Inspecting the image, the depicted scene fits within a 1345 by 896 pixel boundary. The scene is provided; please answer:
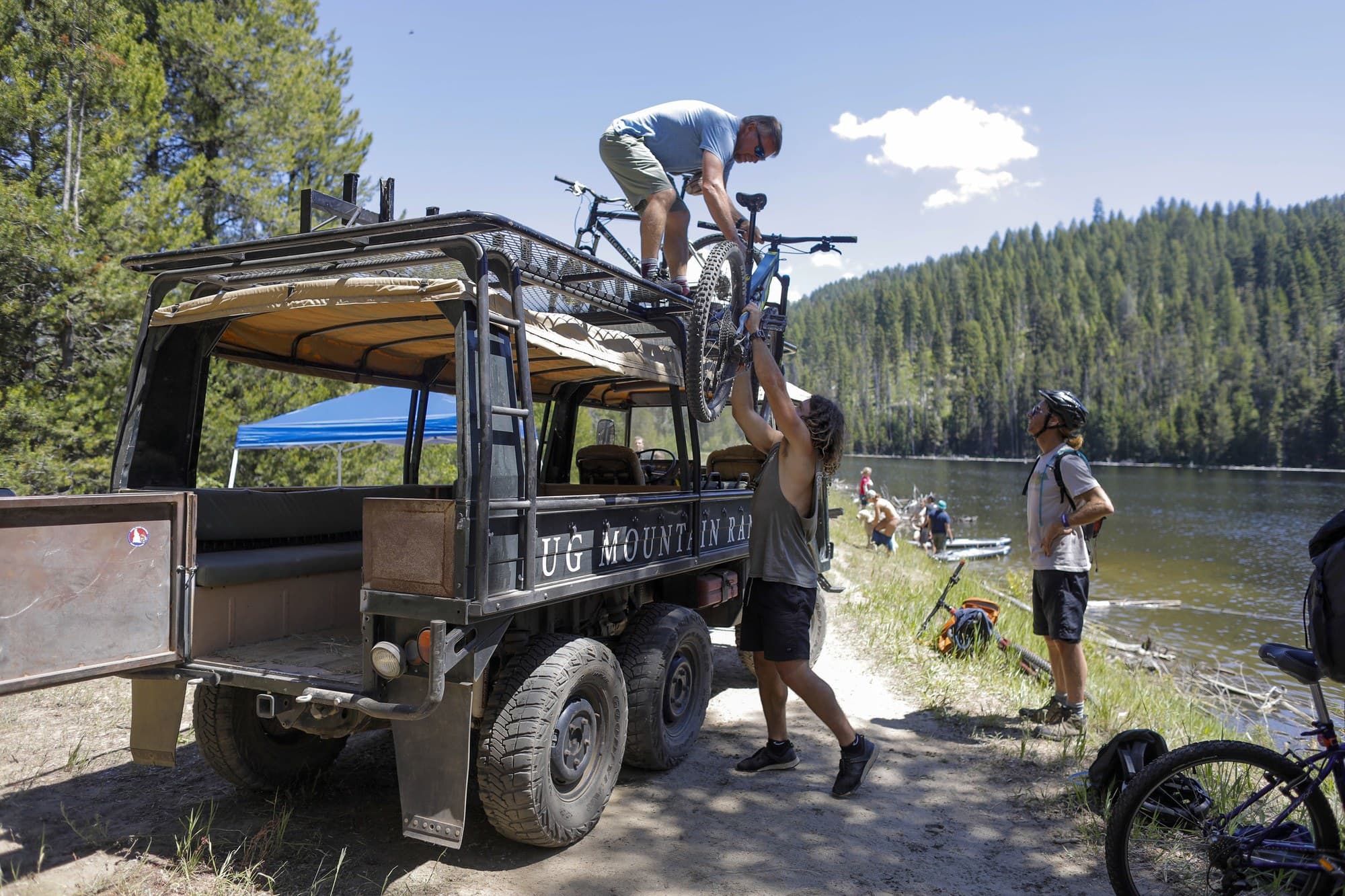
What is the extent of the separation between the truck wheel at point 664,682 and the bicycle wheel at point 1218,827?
88.8 inches

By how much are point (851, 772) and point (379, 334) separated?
3.61 meters

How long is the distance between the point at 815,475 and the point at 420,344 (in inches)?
102

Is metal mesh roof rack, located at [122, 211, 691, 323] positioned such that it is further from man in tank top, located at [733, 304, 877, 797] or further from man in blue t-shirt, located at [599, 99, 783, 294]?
man in blue t-shirt, located at [599, 99, 783, 294]

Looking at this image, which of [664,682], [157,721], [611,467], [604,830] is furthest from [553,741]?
[611,467]

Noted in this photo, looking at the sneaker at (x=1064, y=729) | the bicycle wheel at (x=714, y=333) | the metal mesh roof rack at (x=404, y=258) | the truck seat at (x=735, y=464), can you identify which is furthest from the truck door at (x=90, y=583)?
the sneaker at (x=1064, y=729)

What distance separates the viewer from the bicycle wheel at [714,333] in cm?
504

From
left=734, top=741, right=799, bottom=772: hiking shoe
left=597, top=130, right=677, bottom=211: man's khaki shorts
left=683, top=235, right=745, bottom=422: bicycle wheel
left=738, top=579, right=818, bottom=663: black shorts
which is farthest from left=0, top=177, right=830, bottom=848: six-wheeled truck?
left=597, top=130, right=677, bottom=211: man's khaki shorts

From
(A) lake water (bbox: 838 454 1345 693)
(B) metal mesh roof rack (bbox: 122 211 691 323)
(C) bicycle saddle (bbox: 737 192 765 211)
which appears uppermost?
(C) bicycle saddle (bbox: 737 192 765 211)

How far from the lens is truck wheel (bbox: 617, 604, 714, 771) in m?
4.50

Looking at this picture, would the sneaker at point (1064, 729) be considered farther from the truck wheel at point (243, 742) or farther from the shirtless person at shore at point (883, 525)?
the shirtless person at shore at point (883, 525)

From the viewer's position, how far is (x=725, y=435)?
1124 cm

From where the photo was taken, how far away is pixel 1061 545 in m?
A: 5.16

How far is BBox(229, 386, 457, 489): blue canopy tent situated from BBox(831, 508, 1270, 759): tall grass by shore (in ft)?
19.4

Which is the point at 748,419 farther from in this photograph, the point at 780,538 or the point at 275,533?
the point at 275,533
